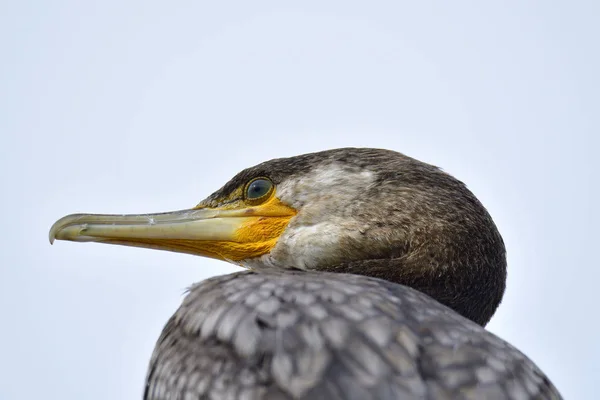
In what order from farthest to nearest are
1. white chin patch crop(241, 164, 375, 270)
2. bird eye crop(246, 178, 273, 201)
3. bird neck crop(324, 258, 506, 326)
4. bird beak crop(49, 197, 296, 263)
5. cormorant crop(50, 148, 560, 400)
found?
bird eye crop(246, 178, 273, 201)
bird beak crop(49, 197, 296, 263)
white chin patch crop(241, 164, 375, 270)
bird neck crop(324, 258, 506, 326)
cormorant crop(50, 148, 560, 400)

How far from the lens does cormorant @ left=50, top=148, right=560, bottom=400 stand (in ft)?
11.1

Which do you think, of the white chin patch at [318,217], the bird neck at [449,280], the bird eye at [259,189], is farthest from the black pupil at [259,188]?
the bird neck at [449,280]

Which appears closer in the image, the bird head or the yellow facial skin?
the bird head

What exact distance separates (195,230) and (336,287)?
1845 mm

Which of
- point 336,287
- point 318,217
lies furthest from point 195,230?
point 336,287

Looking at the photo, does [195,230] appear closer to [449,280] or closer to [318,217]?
[318,217]

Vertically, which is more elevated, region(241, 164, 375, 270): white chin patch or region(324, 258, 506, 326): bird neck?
region(241, 164, 375, 270): white chin patch

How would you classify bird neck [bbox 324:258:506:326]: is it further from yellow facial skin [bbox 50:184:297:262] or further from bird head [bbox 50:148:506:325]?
yellow facial skin [bbox 50:184:297:262]

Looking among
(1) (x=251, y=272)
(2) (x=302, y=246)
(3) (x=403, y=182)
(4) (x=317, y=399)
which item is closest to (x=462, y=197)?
(3) (x=403, y=182)

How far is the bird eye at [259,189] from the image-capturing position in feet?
18.7

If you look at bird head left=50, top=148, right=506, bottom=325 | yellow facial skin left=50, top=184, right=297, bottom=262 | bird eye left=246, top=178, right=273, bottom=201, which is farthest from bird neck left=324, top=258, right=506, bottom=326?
bird eye left=246, top=178, right=273, bottom=201

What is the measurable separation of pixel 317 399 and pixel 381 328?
0.54 m

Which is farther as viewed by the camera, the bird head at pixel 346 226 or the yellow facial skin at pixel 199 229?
the yellow facial skin at pixel 199 229

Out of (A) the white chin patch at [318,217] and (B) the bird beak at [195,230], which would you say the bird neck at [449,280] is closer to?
(A) the white chin patch at [318,217]
